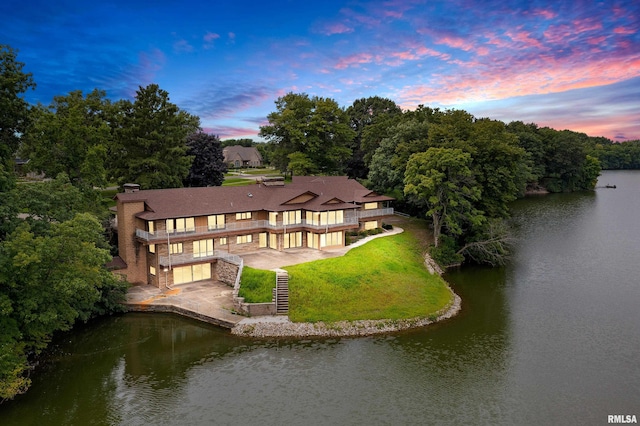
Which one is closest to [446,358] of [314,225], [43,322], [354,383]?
[354,383]

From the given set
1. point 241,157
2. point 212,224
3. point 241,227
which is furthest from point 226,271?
point 241,157

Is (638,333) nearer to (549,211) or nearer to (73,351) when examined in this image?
(73,351)

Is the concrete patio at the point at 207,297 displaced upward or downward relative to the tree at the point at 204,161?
downward

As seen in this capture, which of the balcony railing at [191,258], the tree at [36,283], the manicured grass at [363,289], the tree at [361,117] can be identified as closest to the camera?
the tree at [36,283]

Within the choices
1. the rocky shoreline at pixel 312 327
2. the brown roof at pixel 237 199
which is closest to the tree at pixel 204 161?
the brown roof at pixel 237 199

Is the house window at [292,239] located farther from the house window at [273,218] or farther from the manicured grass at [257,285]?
the manicured grass at [257,285]

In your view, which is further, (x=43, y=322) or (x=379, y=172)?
(x=379, y=172)

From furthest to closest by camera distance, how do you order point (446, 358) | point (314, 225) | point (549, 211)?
point (549, 211) → point (314, 225) → point (446, 358)

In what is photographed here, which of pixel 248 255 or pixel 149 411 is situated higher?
pixel 248 255
